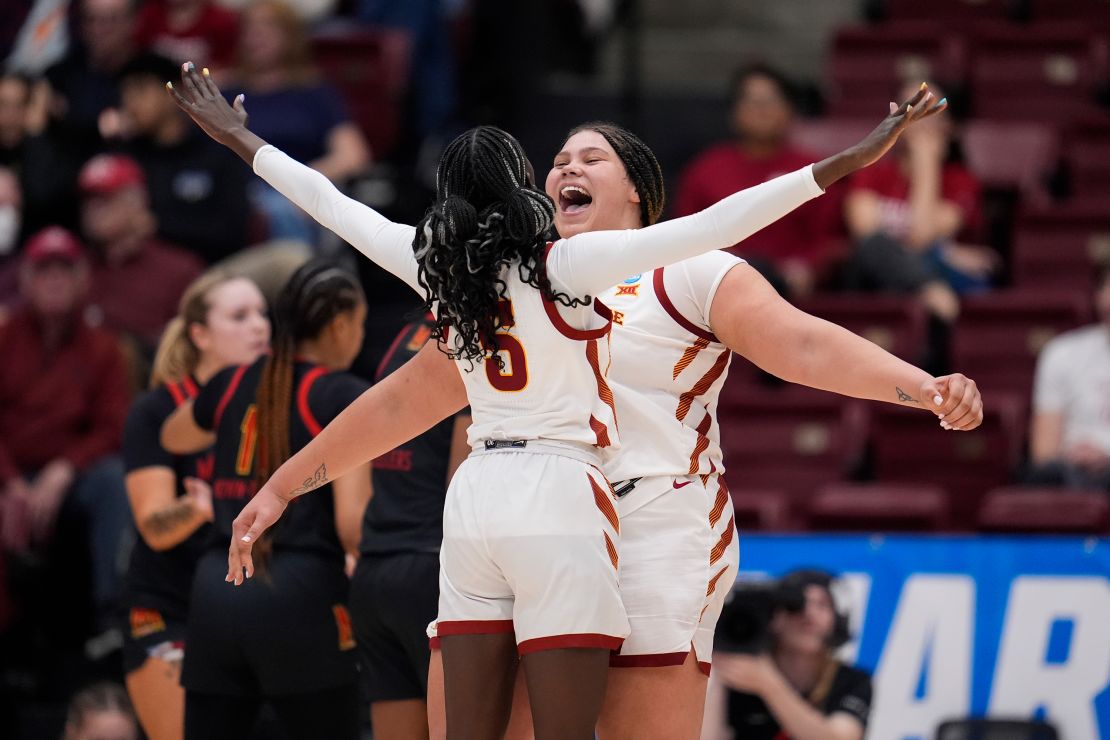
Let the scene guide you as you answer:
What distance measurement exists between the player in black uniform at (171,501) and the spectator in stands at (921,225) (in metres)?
3.71

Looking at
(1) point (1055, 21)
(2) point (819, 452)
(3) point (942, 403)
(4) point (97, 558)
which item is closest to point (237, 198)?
(4) point (97, 558)

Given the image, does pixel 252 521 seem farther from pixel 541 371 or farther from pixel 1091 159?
pixel 1091 159

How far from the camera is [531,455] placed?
12.0 feet

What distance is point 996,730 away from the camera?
614 cm

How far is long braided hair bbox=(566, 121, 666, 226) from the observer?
4.17 meters

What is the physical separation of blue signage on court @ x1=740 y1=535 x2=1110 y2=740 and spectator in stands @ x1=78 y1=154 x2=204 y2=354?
152 inches

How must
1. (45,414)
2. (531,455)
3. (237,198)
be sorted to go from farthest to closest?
(237,198) → (45,414) → (531,455)

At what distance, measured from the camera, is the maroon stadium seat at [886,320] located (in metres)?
7.98

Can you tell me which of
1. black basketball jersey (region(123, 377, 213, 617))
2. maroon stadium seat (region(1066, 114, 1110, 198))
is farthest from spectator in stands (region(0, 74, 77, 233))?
maroon stadium seat (region(1066, 114, 1110, 198))

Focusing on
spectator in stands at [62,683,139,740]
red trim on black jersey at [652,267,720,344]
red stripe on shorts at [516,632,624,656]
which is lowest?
spectator in stands at [62,683,139,740]

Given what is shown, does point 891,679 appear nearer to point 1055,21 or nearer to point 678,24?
point 1055,21

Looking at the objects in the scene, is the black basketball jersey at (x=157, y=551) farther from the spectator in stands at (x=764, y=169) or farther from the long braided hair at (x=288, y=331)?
the spectator in stands at (x=764, y=169)

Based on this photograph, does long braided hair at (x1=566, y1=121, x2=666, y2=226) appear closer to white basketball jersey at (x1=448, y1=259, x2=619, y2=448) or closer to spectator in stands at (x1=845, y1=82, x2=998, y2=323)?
white basketball jersey at (x1=448, y1=259, x2=619, y2=448)

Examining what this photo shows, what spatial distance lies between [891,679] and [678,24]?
6271 mm
